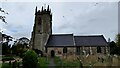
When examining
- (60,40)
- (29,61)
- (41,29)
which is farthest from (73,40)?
(29,61)

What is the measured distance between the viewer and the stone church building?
5425 centimetres

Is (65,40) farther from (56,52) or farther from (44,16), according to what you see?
(44,16)

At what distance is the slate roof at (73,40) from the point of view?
54.8m

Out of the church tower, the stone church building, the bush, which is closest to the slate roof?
the stone church building

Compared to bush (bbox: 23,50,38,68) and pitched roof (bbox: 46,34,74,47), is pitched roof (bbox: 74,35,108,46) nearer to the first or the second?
pitched roof (bbox: 46,34,74,47)

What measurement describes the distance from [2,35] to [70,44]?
4790cm

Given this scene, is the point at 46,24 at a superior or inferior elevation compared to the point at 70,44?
superior

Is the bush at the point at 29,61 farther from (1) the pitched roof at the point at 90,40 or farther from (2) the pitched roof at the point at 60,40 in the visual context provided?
(1) the pitched roof at the point at 90,40

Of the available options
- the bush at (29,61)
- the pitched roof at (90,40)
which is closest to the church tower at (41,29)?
the pitched roof at (90,40)

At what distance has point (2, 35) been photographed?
6.97 m

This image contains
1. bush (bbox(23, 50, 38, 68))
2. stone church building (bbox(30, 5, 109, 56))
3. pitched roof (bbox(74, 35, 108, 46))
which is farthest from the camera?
pitched roof (bbox(74, 35, 108, 46))

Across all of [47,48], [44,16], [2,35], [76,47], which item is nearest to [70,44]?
[76,47]

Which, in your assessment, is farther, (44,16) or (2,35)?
(44,16)

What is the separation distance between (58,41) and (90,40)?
823cm
